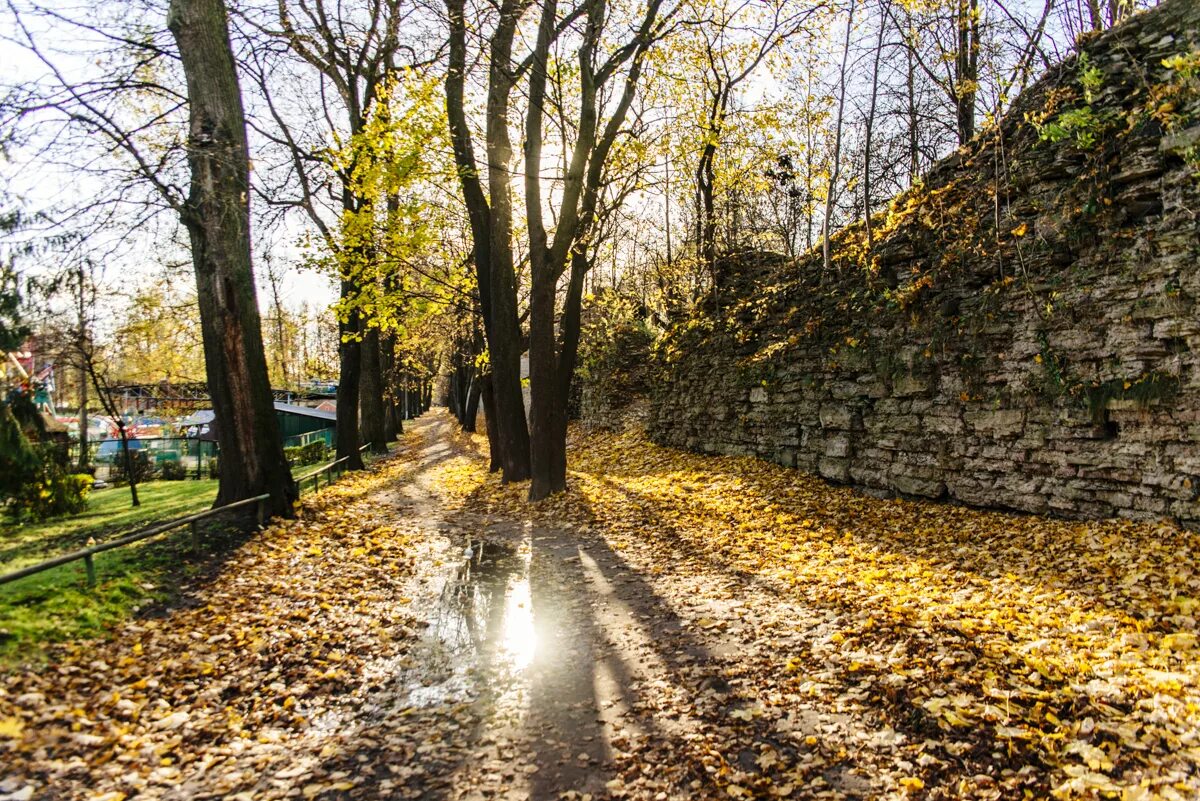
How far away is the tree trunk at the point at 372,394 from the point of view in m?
18.8

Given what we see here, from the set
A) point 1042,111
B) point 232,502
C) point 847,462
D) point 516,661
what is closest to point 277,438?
point 232,502

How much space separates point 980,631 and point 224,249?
8591 millimetres

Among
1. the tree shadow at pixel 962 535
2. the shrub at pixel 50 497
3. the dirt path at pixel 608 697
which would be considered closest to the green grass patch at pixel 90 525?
the shrub at pixel 50 497

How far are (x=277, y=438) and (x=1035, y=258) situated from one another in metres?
9.36

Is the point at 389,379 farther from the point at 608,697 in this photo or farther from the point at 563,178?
the point at 608,697

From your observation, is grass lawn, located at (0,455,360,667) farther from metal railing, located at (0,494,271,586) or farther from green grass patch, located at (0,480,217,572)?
metal railing, located at (0,494,271,586)

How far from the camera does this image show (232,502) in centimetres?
834

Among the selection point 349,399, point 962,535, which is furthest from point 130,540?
point 349,399

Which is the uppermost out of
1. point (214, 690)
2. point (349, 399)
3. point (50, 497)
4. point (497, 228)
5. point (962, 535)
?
point (497, 228)

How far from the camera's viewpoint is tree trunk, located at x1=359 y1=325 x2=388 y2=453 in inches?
739

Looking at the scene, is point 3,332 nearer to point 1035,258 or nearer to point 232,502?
point 232,502

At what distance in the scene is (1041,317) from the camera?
7.55 metres

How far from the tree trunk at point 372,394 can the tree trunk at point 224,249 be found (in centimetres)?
979


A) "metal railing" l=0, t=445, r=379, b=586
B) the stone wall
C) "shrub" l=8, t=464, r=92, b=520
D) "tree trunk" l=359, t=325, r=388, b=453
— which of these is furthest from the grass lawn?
"tree trunk" l=359, t=325, r=388, b=453
